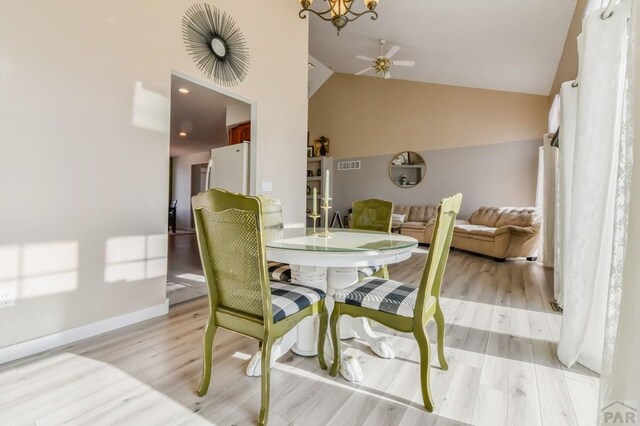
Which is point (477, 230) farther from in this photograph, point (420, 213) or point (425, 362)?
point (425, 362)

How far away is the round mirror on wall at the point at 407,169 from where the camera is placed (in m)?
6.73

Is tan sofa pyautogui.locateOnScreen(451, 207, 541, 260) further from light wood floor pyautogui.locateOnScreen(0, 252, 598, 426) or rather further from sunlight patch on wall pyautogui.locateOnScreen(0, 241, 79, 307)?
sunlight patch on wall pyautogui.locateOnScreen(0, 241, 79, 307)

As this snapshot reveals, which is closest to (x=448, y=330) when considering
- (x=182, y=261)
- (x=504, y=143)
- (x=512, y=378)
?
(x=512, y=378)

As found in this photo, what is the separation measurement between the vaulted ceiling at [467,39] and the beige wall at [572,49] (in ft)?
0.27

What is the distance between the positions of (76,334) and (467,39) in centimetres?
546

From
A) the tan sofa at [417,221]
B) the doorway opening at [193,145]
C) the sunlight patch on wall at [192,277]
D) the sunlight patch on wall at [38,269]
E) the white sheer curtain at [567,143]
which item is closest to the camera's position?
the sunlight patch on wall at [38,269]

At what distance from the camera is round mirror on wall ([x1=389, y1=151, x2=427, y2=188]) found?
22.1 feet

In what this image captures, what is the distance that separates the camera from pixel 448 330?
214 cm

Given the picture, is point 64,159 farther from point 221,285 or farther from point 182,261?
point 182,261

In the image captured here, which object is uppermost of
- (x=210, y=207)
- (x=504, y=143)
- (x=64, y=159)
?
(x=504, y=143)

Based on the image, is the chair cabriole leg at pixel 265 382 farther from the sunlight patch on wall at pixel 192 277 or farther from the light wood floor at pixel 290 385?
the sunlight patch on wall at pixel 192 277

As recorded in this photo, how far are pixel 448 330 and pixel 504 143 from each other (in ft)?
16.8

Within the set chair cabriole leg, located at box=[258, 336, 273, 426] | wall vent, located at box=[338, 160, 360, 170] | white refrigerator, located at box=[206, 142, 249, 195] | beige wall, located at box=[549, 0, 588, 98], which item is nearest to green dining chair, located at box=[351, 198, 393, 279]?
white refrigerator, located at box=[206, 142, 249, 195]

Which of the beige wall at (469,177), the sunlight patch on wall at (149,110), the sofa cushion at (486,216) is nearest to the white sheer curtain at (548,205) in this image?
the sofa cushion at (486,216)
